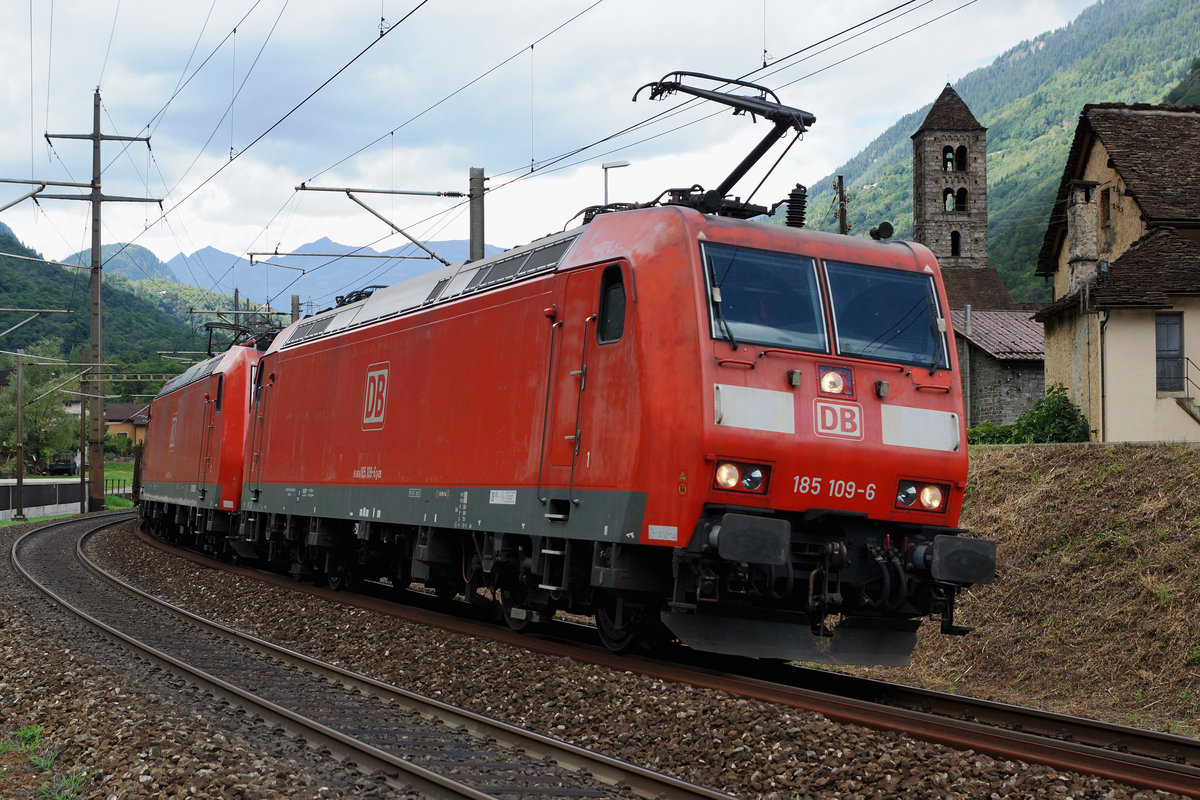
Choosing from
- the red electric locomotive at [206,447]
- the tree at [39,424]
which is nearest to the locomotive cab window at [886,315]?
the red electric locomotive at [206,447]

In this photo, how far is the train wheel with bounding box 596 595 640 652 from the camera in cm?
1012

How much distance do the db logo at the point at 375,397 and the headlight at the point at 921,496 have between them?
7180mm

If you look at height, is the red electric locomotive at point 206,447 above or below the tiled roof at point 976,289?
below

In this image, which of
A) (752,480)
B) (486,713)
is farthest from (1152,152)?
(486,713)

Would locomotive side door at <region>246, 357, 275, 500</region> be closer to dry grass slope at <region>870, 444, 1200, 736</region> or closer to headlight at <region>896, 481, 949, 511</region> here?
dry grass slope at <region>870, 444, 1200, 736</region>

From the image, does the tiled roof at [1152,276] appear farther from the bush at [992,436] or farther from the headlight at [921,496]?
the headlight at [921,496]

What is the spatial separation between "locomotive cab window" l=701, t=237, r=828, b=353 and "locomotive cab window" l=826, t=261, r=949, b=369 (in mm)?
225

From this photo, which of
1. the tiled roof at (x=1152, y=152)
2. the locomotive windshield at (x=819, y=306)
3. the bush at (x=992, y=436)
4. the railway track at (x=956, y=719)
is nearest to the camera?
the railway track at (x=956, y=719)

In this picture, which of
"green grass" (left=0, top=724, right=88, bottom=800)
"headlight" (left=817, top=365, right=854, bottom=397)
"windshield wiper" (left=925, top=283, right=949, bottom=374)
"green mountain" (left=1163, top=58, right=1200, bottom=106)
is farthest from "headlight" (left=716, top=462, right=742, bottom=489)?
"green mountain" (left=1163, top=58, right=1200, bottom=106)

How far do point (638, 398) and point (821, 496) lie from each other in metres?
1.60

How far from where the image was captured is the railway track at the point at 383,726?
6578 mm

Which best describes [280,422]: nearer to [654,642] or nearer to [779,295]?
[654,642]

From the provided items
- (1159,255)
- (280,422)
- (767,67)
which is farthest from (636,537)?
(1159,255)

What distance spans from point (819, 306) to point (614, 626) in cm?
336
